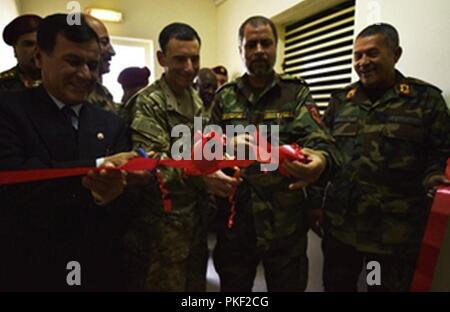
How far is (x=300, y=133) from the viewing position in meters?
1.35

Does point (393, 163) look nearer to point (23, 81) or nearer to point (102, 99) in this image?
point (102, 99)

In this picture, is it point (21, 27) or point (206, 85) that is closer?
point (21, 27)

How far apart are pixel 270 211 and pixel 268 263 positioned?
0.78 ft

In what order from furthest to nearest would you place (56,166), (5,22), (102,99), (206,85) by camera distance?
(206,85) → (5,22) → (102,99) → (56,166)

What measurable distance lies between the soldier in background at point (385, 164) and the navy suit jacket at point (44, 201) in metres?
1.14

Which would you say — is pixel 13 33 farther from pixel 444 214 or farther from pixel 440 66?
pixel 440 66

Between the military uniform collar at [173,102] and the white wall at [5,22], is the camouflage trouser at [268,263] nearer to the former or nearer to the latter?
the military uniform collar at [173,102]

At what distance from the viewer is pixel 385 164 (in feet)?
4.99

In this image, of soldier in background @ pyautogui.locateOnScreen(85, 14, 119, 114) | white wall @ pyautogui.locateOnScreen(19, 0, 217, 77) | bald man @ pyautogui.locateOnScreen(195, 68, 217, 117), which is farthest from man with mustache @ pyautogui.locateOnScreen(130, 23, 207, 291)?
white wall @ pyautogui.locateOnScreen(19, 0, 217, 77)

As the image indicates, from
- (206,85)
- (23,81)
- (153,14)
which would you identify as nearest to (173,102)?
(23,81)

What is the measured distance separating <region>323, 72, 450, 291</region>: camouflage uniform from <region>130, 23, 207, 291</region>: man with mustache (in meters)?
0.73

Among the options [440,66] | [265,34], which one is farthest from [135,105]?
[440,66]

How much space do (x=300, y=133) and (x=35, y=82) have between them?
4.36 feet

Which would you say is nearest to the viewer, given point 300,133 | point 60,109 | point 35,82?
point 60,109
